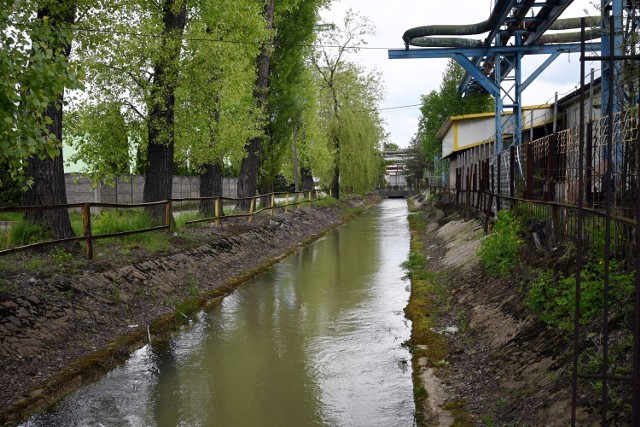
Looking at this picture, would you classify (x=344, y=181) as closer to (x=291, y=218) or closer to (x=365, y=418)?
(x=291, y=218)

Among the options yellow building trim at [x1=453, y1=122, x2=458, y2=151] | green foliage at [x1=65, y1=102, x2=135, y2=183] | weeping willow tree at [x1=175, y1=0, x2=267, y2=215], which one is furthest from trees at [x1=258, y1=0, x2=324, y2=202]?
yellow building trim at [x1=453, y1=122, x2=458, y2=151]

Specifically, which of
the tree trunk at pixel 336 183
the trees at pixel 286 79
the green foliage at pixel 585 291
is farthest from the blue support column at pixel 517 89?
the tree trunk at pixel 336 183

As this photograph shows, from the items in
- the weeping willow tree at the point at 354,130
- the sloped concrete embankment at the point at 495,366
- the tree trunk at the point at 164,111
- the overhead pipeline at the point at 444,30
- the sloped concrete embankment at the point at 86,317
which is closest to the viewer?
the sloped concrete embankment at the point at 495,366

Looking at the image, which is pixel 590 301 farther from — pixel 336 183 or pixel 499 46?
pixel 336 183

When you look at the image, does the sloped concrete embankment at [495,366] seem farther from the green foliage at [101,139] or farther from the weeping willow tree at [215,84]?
the green foliage at [101,139]

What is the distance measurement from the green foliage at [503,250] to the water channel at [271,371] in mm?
1565

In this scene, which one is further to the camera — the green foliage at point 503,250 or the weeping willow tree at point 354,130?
the weeping willow tree at point 354,130

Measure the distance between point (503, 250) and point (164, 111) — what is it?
801cm

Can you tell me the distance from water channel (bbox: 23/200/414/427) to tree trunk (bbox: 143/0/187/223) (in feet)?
12.1

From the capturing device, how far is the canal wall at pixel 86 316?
5.61m

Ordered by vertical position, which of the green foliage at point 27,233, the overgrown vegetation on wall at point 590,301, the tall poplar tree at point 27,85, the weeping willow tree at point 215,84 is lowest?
the overgrown vegetation on wall at point 590,301

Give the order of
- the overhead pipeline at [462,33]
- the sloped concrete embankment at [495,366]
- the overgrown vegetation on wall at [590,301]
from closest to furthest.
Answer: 1. the overgrown vegetation on wall at [590,301]
2. the sloped concrete embankment at [495,366]
3. the overhead pipeline at [462,33]

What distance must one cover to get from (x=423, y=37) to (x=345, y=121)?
18.7 meters

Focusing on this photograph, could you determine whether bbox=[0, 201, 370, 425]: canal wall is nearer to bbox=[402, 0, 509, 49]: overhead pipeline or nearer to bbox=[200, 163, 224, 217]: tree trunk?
bbox=[200, 163, 224, 217]: tree trunk
